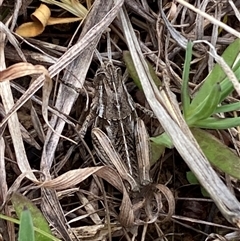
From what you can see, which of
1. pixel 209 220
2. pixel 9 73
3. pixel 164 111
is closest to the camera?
pixel 9 73

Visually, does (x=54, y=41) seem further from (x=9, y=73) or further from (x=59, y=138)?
(x=9, y=73)

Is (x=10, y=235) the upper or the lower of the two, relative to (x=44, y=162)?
lower

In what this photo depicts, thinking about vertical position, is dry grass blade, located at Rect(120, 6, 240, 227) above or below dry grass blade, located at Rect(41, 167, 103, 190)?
above

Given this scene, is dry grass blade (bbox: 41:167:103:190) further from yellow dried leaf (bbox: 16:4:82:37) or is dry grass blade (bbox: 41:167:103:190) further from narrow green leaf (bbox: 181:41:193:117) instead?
yellow dried leaf (bbox: 16:4:82:37)

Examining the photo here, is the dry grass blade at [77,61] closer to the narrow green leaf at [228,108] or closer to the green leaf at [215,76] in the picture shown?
the green leaf at [215,76]

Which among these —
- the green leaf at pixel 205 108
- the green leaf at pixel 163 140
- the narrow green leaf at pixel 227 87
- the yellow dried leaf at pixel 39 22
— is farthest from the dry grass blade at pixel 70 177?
the yellow dried leaf at pixel 39 22

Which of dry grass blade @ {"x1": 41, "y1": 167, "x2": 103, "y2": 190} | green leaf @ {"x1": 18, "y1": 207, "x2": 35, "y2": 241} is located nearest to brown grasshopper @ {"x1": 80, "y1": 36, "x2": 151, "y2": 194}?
dry grass blade @ {"x1": 41, "y1": 167, "x2": 103, "y2": 190}

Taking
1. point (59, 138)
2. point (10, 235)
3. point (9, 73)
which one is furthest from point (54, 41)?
point (10, 235)
